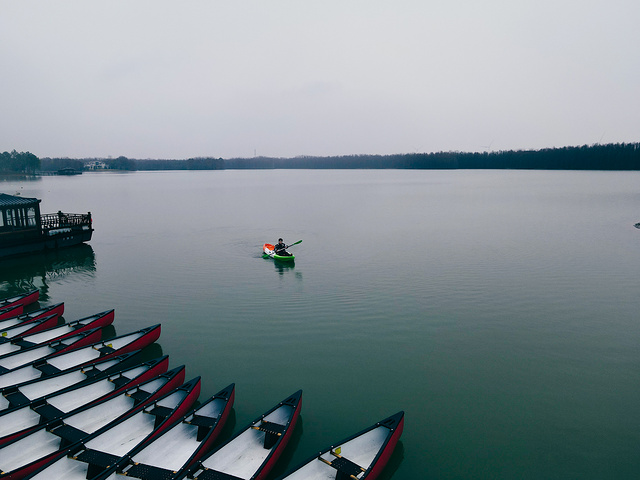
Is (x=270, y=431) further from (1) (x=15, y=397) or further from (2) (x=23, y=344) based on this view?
(2) (x=23, y=344)

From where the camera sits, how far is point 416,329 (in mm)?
22125

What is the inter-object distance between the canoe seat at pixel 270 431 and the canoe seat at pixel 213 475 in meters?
1.71

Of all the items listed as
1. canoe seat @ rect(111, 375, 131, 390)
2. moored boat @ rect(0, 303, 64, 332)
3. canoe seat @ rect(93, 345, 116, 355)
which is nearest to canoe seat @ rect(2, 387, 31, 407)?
canoe seat @ rect(111, 375, 131, 390)

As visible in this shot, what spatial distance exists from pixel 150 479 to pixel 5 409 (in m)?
6.33

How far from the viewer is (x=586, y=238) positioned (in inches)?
1815

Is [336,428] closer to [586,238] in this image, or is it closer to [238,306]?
[238,306]

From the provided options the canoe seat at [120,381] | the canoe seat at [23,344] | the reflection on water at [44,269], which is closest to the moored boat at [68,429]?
the canoe seat at [120,381]

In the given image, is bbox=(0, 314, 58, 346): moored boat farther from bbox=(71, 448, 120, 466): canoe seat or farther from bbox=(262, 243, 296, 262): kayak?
bbox=(262, 243, 296, 262): kayak

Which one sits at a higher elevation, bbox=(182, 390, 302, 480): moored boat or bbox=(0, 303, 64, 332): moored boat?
bbox=(0, 303, 64, 332): moored boat

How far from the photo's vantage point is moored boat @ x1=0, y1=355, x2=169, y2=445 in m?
12.4

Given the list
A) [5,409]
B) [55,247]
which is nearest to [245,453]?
[5,409]

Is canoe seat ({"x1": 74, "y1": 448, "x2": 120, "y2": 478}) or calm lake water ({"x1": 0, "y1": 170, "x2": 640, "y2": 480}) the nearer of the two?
canoe seat ({"x1": 74, "y1": 448, "x2": 120, "y2": 478})

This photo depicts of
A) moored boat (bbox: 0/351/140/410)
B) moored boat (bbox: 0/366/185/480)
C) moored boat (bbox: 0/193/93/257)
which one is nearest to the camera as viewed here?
moored boat (bbox: 0/366/185/480)

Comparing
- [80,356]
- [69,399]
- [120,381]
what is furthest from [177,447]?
[80,356]
